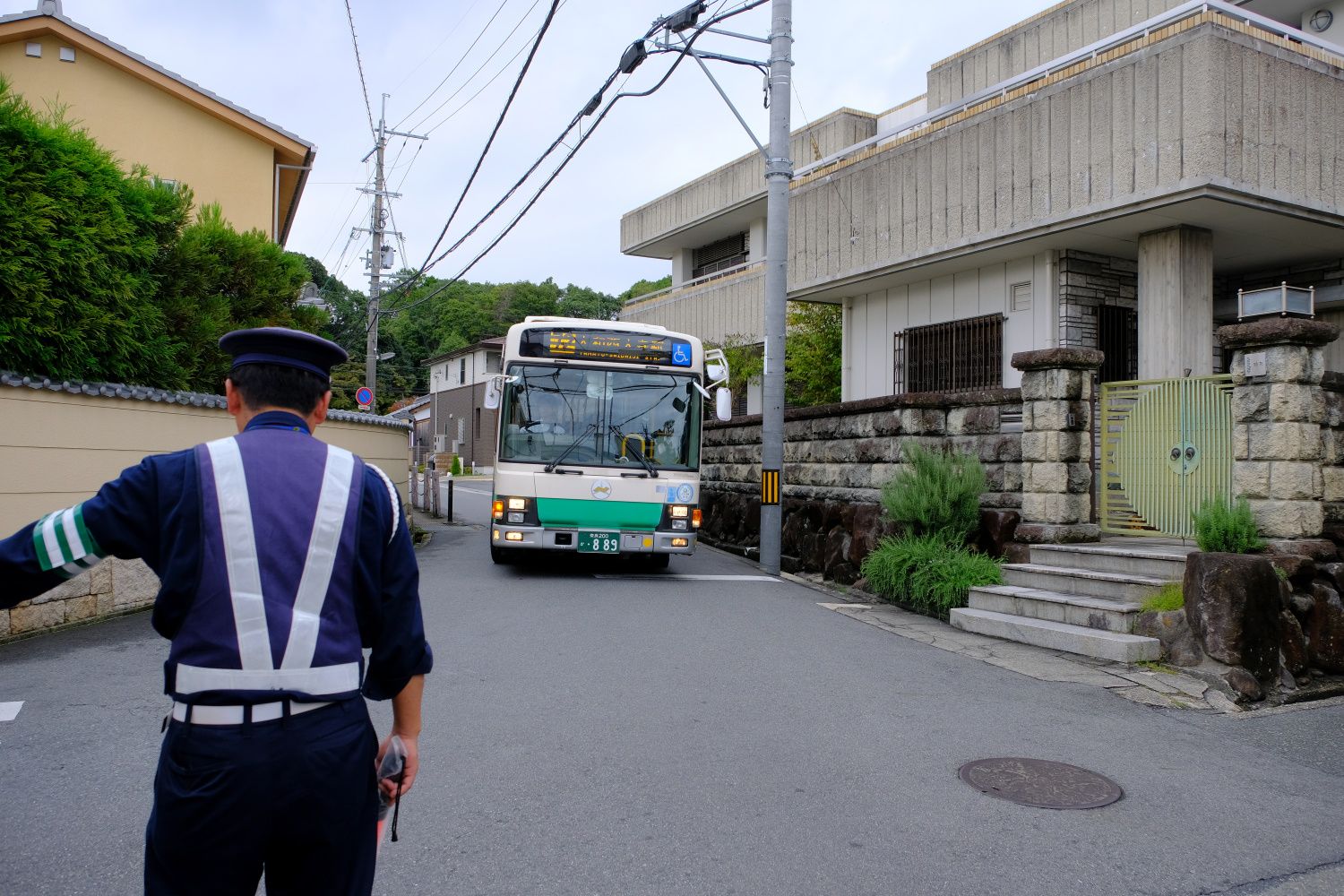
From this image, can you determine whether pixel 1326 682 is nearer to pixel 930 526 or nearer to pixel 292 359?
pixel 930 526

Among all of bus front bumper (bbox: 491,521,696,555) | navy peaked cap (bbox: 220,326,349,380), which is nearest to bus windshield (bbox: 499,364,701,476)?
bus front bumper (bbox: 491,521,696,555)

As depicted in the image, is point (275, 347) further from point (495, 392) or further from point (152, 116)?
point (152, 116)

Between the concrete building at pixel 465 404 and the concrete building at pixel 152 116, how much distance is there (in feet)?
81.2

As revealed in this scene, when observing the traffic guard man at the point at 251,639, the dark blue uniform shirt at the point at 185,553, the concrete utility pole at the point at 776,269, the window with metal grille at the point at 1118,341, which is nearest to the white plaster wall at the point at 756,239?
the concrete utility pole at the point at 776,269

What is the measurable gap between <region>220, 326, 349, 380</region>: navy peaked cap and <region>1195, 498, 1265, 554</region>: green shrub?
7354 mm

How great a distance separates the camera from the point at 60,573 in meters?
2.11

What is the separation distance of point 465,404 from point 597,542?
134ft

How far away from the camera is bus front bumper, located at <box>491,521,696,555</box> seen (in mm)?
11711

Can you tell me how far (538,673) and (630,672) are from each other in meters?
0.67

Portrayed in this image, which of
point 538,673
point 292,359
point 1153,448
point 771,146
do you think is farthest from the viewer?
point 771,146

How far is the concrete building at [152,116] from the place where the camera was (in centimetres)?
1716

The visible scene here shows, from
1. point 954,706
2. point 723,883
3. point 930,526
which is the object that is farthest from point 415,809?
point 930,526

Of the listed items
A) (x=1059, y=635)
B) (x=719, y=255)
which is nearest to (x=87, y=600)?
(x=1059, y=635)

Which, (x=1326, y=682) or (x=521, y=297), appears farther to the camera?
(x=521, y=297)
